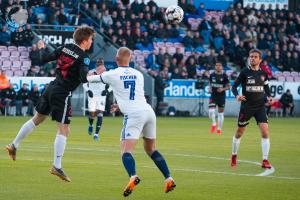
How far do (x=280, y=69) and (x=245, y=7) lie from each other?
5.19 m

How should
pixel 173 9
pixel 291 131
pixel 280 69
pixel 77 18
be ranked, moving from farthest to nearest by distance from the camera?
1. pixel 280 69
2. pixel 77 18
3. pixel 291 131
4. pixel 173 9

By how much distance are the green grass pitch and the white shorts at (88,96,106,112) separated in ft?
4.02

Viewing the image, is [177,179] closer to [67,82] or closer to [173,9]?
[67,82]

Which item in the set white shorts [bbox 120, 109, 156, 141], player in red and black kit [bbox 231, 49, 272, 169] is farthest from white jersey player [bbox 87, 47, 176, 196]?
player in red and black kit [bbox 231, 49, 272, 169]

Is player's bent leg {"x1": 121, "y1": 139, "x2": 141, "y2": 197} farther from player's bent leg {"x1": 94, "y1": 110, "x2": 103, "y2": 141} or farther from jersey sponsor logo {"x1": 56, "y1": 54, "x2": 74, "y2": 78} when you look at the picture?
player's bent leg {"x1": 94, "y1": 110, "x2": 103, "y2": 141}

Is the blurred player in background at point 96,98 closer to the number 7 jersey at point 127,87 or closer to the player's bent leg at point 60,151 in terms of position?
the player's bent leg at point 60,151

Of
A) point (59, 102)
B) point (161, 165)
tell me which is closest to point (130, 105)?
point (161, 165)

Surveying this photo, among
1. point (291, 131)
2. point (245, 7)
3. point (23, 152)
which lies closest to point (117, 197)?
point (23, 152)

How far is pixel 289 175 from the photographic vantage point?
51.7ft

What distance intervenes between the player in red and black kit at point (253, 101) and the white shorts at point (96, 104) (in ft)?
34.4

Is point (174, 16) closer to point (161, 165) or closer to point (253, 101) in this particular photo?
point (253, 101)

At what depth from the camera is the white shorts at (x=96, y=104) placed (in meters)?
27.9

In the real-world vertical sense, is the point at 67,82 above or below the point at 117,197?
above

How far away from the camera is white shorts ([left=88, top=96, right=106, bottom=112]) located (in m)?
27.9
